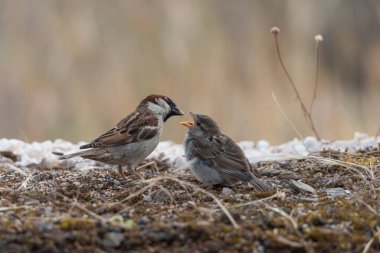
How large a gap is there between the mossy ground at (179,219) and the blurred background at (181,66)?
6.13 metres

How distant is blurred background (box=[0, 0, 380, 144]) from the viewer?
11633 mm

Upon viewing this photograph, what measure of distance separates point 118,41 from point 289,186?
7323 mm

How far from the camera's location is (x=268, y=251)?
392cm

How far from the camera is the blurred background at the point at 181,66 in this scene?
38.2 feet

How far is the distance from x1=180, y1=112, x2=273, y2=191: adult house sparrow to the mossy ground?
170 mm

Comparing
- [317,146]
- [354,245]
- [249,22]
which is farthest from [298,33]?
[354,245]

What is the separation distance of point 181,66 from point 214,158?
6409mm

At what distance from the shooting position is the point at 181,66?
1225 cm

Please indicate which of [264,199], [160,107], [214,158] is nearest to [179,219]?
[264,199]

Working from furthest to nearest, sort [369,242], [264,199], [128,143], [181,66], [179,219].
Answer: [181,66]
[128,143]
[264,199]
[179,219]
[369,242]

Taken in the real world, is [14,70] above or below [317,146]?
Result: above

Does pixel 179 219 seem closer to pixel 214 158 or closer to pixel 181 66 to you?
pixel 214 158

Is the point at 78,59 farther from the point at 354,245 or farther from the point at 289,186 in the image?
the point at 354,245

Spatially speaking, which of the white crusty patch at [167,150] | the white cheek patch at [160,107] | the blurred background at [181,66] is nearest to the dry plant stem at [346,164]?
the white crusty patch at [167,150]
